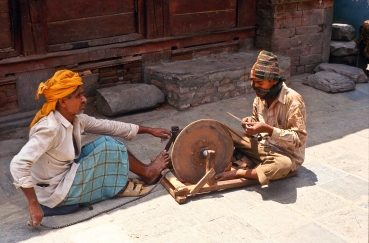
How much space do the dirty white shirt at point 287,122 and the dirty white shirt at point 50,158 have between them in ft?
5.92

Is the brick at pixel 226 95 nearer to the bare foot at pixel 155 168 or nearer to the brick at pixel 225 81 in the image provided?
the brick at pixel 225 81

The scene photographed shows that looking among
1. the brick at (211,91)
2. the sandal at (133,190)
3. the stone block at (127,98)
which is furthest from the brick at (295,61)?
the sandal at (133,190)

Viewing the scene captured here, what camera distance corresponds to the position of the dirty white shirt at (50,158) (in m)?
4.34

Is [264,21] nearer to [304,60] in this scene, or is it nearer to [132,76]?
[304,60]

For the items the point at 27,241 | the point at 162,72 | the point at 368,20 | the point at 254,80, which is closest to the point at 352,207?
the point at 254,80

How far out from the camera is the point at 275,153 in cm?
534

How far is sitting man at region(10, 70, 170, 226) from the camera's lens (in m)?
4.38

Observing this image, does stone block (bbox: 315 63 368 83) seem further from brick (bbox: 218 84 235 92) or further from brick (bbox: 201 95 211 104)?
brick (bbox: 201 95 211 104)

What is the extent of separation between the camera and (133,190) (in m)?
5.15

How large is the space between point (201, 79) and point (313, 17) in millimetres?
2850

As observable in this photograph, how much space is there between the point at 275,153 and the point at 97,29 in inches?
135

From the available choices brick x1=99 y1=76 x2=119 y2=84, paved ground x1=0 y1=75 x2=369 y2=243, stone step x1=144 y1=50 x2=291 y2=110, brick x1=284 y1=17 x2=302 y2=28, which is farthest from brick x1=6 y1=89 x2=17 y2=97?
brick x1=284 y1=17 x2=302 y2=28

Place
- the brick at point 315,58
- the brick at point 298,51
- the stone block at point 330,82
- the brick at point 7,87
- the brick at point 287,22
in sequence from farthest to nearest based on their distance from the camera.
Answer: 1. the brick at point 315,58
2. the brick at point 298,51
3. the brick at point 287,22
4. the stone block at point 330,82
5. the brick at point 7,87

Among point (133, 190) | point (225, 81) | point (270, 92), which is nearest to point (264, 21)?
point (225, 81)
